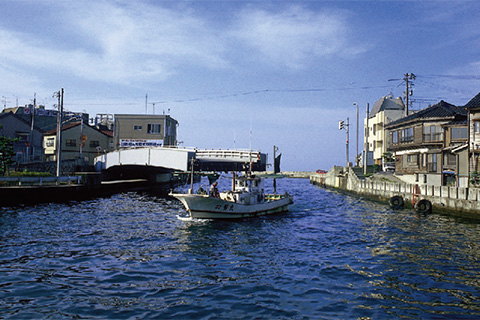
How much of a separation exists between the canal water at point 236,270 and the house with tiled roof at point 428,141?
20816 mm

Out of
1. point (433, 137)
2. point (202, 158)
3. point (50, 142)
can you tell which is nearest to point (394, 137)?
point (433, 137)

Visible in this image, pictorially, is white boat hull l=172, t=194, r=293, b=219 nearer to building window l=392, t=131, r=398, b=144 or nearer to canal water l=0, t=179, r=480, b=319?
canal water l=0, t=179, r=480, b=319

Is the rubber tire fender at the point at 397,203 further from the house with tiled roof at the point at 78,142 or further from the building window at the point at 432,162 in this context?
the house with tiled roof at the point at 78,142

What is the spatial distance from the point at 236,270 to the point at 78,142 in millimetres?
74604

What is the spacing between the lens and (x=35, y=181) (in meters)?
45.5

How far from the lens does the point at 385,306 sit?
13.9 meters

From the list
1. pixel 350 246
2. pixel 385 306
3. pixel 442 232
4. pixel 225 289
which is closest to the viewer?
pixel 385 306

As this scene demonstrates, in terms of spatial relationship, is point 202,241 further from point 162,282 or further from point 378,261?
point 378,261

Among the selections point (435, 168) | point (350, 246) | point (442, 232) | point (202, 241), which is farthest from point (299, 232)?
point (435, 168)

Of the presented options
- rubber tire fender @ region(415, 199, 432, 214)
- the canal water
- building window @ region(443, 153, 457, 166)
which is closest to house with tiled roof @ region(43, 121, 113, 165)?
the canal water

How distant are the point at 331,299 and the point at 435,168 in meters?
46.0

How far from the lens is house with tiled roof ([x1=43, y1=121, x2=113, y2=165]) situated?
82688 mm

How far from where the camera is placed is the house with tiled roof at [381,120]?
87.7 meters

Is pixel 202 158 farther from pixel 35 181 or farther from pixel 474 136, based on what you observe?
A: pixel 474 136
